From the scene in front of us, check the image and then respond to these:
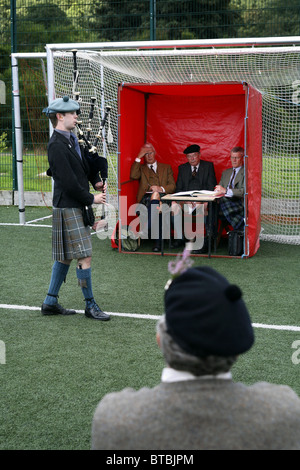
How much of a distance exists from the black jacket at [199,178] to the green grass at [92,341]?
1346 mm

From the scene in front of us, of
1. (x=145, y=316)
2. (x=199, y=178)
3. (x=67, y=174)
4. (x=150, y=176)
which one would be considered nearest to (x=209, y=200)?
(x=199, y=178)

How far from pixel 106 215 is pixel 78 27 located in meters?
4.15

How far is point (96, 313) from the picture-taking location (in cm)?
491

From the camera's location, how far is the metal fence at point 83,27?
973cm

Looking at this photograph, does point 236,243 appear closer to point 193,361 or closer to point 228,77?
point 228,77

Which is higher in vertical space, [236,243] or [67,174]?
[67,174]

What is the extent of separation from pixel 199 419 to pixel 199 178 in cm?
699

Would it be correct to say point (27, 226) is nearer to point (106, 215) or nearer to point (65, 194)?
point (106, 215)

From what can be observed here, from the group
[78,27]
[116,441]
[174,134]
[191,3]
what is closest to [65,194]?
[116,441]

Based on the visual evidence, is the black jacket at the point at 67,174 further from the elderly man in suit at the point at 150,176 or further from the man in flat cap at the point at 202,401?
the elderly man in suit at the point at 150,176

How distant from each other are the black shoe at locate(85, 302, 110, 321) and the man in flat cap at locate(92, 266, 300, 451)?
11.4 feet

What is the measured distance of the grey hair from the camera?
1.41 metres

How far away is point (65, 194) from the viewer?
4.69 m

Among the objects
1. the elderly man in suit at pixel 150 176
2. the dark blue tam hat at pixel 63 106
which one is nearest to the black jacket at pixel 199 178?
the elderly man in suit at pixel 150 176
